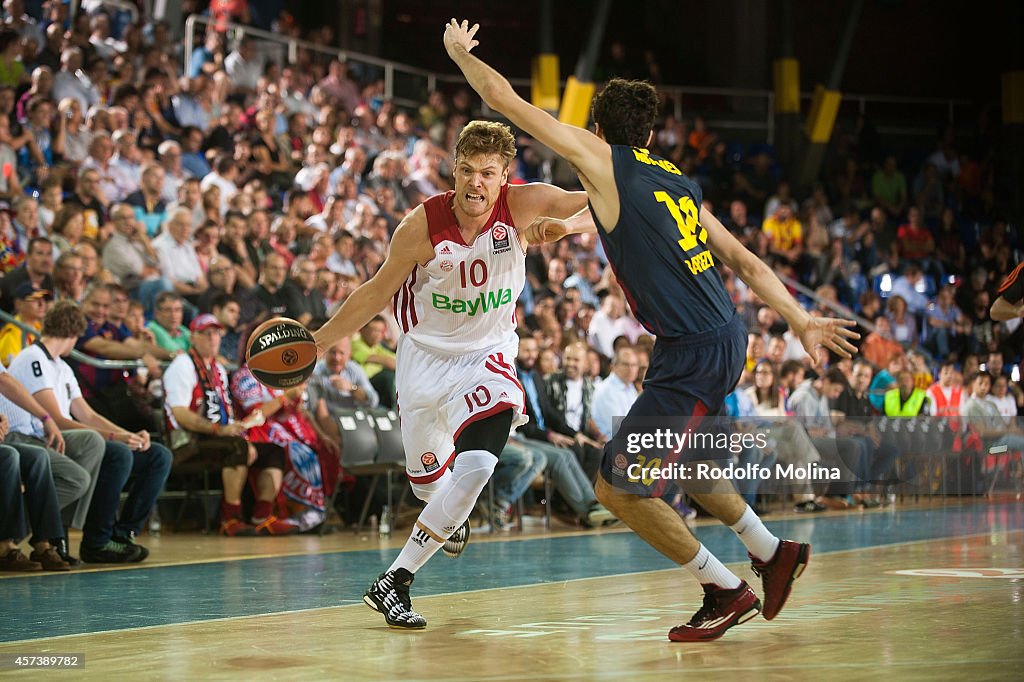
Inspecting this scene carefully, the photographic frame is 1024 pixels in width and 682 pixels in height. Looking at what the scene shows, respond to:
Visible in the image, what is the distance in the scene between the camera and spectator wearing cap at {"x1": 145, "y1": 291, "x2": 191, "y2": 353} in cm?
1080

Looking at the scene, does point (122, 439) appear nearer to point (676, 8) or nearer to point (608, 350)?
point (608, 350)

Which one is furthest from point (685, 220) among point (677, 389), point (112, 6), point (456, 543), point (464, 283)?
point (112, 6)

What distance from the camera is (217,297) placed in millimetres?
10891

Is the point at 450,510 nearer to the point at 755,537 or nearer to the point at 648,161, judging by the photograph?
the point at 755,537

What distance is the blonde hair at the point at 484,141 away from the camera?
18.6 feet

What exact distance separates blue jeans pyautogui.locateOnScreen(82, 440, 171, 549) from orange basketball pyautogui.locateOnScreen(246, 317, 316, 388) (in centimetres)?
300

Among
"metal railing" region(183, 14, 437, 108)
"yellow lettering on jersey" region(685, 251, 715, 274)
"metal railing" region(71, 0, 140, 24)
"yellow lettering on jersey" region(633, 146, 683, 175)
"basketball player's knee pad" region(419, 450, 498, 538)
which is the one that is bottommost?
"basketball player's knee pad" region(419, 450, 498, 538)

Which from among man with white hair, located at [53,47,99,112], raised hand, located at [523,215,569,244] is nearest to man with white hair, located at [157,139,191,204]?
man with white hair, located at [53,47,99,112]

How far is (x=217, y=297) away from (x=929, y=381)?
893 centimetres

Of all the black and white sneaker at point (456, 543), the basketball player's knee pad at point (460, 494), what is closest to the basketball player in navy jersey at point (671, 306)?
the basketball player's knee pad at point (460, 494)

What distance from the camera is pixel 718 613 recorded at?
197 inches

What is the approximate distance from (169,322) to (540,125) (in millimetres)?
6657

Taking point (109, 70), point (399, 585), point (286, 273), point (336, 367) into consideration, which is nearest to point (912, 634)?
point (399, 585)

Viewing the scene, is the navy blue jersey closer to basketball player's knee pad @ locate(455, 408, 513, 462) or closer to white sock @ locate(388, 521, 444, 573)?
basketball player's knee pad @ locate(455, 408, 513, 462)
